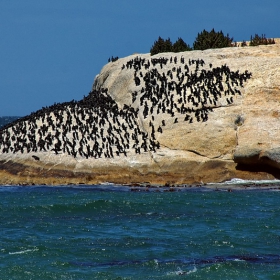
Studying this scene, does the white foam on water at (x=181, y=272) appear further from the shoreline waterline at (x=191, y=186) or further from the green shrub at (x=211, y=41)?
the green shrub at (x=211, y=41)

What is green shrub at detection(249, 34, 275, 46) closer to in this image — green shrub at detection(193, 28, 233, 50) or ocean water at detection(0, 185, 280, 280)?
green shrub at detection(193, 28, 233, 50)

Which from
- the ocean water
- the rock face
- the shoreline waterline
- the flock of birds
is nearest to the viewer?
the ocean water

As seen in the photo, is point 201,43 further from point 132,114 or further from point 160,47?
point 132,114

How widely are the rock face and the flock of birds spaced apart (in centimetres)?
8

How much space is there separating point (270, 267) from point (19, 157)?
3204 cm

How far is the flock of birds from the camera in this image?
56.8m

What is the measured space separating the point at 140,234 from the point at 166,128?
25.8m

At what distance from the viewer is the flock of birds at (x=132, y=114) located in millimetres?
56812

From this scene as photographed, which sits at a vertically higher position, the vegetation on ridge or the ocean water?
the vegetation on ridge

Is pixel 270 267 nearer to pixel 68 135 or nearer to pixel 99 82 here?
pixel 68 135

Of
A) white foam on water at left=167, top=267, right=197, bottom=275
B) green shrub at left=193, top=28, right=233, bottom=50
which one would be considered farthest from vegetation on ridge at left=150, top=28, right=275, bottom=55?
white foam on water at left=167, top=267, right=197, bottom=275

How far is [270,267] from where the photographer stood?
26281mm

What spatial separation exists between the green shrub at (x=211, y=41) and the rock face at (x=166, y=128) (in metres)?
5.97

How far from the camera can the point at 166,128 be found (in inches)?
2283
